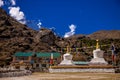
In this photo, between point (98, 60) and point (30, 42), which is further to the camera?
point (30, 42)

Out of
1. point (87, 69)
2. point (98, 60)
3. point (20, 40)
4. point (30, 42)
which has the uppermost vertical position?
point (20, 40)

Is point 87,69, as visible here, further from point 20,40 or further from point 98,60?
point 20,40

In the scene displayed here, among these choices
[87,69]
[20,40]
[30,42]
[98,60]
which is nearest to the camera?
[87,69]

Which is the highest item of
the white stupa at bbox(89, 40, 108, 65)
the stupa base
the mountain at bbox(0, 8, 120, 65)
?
the mountain at bbox(0, 8, 120, 65)

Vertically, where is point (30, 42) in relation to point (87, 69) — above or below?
above

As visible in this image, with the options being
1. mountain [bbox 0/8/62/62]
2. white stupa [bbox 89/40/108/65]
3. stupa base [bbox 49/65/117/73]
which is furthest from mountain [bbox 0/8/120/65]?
stupa base [bbox 49/65/117/73]

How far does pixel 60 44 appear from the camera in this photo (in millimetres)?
142500

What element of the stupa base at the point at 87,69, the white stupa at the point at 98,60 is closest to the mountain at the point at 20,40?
the stupa base at the point at 87,69

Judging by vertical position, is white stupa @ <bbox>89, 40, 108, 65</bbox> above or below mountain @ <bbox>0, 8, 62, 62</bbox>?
below

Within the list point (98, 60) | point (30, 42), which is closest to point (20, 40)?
point (30, 42)

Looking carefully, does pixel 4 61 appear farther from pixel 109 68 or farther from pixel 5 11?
pixel 5 11

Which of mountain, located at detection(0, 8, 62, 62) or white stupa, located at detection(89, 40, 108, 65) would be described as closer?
white stupa, located at detection(89, 40, 108, 65)

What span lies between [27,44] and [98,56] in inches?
2236

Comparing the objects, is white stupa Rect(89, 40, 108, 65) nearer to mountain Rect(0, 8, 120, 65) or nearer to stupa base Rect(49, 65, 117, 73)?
stupa base Rect(49, 65, 117, 73)
